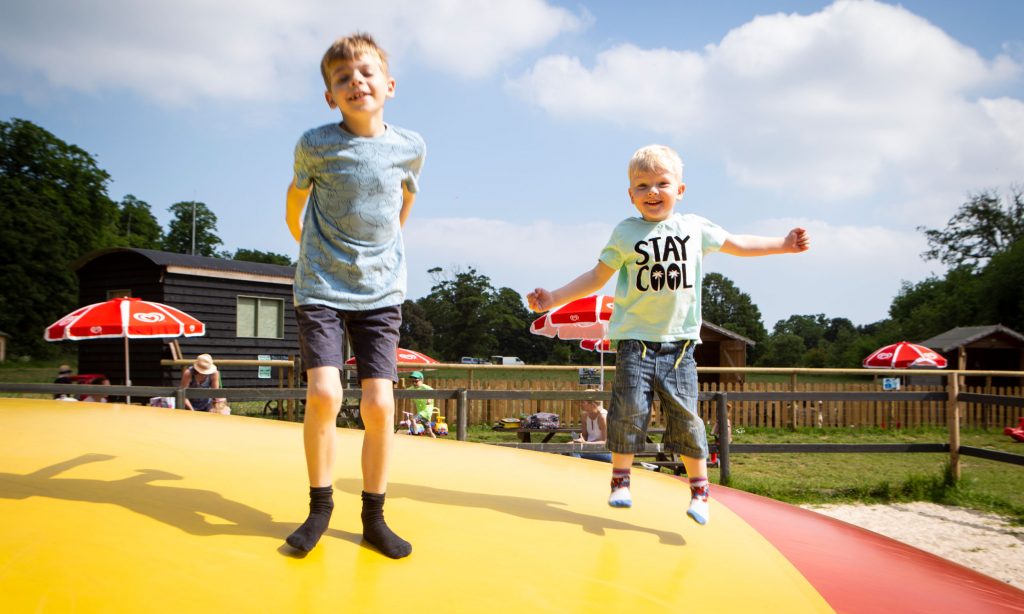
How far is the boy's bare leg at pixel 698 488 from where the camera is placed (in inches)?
91.3

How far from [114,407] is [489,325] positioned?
70891 mm

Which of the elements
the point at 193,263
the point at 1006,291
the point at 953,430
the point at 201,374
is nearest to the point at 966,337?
the point at 1006,291

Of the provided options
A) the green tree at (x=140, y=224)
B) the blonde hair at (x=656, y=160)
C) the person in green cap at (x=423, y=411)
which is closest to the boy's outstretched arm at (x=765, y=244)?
the blonde hair at (x=656, y=160)

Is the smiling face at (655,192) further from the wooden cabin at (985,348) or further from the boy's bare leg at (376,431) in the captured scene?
the wooden cabin at (985,348)

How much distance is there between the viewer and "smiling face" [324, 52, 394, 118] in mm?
2078

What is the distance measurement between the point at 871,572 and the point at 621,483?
0.75 m

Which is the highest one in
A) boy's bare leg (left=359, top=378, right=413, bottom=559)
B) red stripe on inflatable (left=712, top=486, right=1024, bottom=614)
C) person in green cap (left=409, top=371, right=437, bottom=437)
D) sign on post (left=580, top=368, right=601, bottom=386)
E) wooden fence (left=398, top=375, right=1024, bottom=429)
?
boy's bare leg (left=359, top=378, right=413, bottom=559)

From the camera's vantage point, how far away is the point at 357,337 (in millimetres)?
2041

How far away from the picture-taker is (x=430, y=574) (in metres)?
1.65

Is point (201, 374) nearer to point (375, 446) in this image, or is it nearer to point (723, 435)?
point (723, 435)

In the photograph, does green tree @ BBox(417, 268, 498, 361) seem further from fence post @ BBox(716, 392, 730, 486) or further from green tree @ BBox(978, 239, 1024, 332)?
fence post @ BBox(716, 392, 730, 486)

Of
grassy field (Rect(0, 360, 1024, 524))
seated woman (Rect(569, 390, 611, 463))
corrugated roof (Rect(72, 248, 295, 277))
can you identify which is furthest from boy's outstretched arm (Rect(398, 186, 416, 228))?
corrugated roof (Rect(72, 248, 295, 277))

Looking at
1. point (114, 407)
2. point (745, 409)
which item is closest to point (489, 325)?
point (745, 409)

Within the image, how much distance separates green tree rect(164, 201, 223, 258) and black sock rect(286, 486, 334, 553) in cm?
8146
